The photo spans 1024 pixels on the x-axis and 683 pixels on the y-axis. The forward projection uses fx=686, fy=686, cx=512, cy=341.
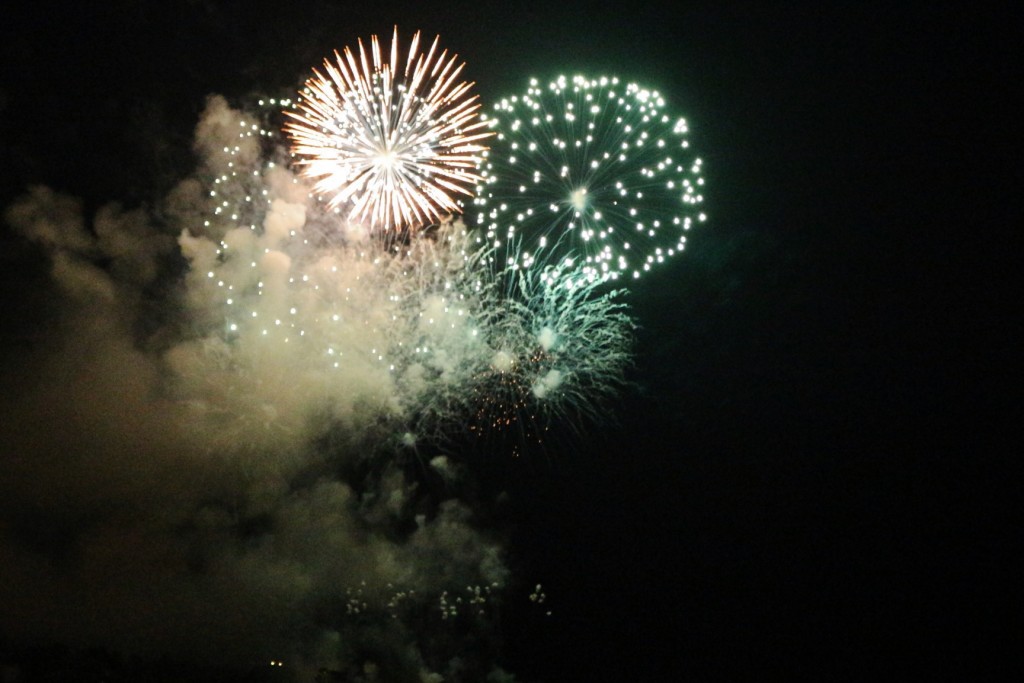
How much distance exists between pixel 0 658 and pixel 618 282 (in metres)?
15.4

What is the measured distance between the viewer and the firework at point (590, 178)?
954 cm

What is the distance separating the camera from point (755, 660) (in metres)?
14.4

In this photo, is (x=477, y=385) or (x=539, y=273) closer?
(x=539, y=273)

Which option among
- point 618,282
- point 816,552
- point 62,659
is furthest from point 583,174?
point 62,659

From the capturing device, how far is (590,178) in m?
9.81

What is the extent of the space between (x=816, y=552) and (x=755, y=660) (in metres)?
2.67

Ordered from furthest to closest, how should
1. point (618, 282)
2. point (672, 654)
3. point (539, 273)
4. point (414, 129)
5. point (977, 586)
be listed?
point (672, 654) < point (977, 586) < point (618, 282) < point (539, 273) < point (414, 129)

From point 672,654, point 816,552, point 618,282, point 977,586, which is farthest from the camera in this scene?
point 672,654

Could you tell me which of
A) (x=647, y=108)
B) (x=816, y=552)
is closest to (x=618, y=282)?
(x=647, y=108)

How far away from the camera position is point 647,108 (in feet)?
32.0

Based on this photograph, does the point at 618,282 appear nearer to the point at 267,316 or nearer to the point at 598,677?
the point at 267,316

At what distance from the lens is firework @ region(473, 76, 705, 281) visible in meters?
9.54

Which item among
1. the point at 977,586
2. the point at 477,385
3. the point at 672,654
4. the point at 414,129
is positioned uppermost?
the point at 414,129

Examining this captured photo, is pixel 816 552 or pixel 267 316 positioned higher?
pixel 267 316
